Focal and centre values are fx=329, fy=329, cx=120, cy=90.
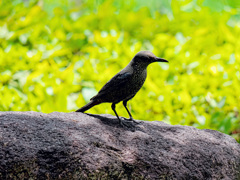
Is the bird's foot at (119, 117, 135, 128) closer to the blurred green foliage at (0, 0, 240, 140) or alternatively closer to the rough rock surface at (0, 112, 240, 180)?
the rough rock surface at (0, 112, 240, 180)

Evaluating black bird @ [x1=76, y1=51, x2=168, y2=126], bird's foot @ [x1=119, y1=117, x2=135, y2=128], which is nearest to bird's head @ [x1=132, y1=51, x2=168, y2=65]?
black bird @ [x1=76, y1=51, x2=168, y2=126]

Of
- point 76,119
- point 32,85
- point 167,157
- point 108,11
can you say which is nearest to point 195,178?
point 167,157

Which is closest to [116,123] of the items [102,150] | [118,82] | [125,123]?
[125,123]

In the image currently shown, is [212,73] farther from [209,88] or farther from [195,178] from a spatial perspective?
[195,178]

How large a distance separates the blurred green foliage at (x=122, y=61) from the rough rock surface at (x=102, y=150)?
1187mm

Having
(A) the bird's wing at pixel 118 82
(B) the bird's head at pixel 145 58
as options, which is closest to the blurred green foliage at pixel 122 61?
(A) the bird's wing at pixel 118 82

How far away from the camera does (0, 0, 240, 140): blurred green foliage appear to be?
4.43 m

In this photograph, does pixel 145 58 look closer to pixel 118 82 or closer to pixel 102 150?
pixel 118 82

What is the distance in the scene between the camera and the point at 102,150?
260cm

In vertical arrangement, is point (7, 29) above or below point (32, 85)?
above

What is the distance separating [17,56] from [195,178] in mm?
3229

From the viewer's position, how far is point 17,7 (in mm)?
5902

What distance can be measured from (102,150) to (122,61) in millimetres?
2423

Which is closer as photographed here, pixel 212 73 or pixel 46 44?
pixel 212 73
